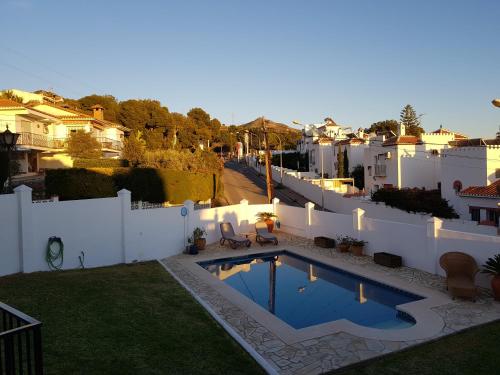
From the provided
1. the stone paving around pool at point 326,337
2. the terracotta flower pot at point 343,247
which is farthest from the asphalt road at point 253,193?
the stone paving around pool at point 326,337

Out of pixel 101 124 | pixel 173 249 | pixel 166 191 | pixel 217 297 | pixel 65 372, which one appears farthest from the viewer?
pixel 101 124

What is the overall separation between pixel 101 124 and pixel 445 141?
3567cm

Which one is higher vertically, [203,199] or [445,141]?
[445,141]

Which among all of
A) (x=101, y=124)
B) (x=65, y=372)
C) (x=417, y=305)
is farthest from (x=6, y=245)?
(x=101, y=124)

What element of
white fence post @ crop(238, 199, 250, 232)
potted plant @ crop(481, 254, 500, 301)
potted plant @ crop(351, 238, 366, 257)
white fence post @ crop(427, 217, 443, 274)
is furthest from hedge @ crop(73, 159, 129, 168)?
potted plant @ crop(481, 254, 500, 301)

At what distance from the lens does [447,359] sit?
7.00m

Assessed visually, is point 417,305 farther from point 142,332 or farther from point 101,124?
point 101,124

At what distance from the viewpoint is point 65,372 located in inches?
227

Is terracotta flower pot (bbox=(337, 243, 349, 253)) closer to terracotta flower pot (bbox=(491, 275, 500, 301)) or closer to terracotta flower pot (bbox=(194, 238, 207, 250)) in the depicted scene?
terracotta flower pot (bbox=(194, 238, 207, 250))

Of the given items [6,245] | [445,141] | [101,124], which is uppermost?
[101,124]

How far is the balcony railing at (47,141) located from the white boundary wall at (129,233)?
21.2m

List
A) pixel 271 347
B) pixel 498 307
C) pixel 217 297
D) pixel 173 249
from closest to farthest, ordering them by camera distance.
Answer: pixel 271 347, pixel 498 307, pixel 217 297, pixel 173 249

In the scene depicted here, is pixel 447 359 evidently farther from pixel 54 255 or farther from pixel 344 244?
pixel 54 255

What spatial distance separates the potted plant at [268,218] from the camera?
21.3 meters
